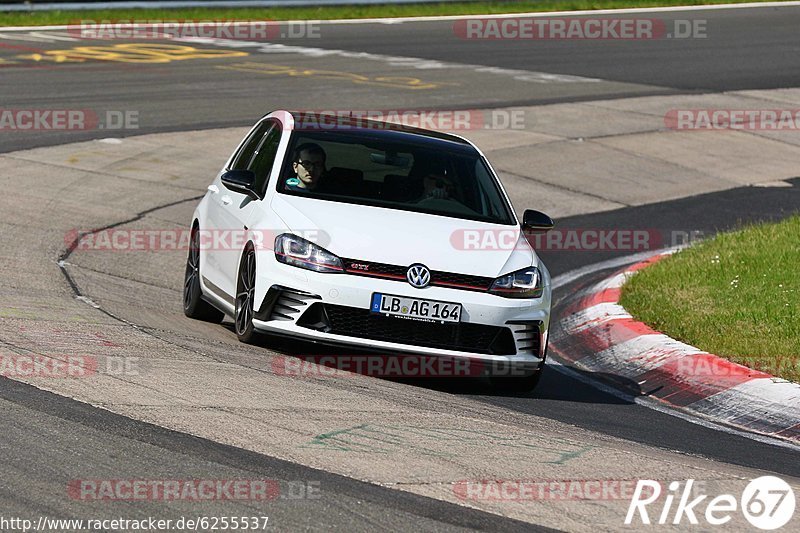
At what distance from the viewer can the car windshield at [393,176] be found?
29.8ft

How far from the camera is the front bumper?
812 centimetres

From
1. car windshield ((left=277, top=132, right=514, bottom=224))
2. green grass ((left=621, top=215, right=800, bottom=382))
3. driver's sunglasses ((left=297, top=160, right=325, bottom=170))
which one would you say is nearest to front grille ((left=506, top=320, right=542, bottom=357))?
car windshield ((left=277, top=132, right=514, bottom=224))

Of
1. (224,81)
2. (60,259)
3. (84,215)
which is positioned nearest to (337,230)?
(60,259)

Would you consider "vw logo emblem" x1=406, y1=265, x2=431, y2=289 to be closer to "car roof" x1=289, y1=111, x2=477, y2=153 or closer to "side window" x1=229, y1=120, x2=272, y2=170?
"car roof" x1=289, y1=111, x2=477, y2=153

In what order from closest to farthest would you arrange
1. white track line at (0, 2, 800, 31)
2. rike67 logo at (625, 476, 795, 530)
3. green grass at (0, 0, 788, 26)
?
1. rike67 logo at (625, 476, 795, 530)
2. green grass at (0, 0, 788, 26)
3. white track line at (0, 2, 800, 31)

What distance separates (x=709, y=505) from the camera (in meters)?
5.76

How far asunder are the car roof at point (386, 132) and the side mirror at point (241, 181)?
0.61 meters

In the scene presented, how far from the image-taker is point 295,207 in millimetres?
8750

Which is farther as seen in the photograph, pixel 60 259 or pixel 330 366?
pixel 60 259

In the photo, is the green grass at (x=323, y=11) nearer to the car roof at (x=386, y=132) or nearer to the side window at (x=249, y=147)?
the side window at (x=249, y=147)

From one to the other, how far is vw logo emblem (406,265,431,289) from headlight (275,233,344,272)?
0.40m

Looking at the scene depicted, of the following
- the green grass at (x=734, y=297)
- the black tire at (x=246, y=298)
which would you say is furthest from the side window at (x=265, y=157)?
the green grass at (x=734, y=297)

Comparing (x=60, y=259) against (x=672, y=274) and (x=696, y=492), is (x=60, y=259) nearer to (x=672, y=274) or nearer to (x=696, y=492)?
(x=672, y=274)

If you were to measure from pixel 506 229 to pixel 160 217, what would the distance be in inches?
233
